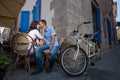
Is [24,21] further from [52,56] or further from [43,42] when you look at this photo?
[52,56]

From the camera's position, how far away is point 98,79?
4.11 m

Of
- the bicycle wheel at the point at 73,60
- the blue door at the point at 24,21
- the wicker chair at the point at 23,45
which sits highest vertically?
the blue door at the point at 24,21

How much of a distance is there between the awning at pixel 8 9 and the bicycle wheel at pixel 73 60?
8.94 ft

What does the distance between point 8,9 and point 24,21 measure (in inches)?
40.7

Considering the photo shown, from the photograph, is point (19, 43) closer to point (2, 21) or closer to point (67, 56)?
point (67, 56)

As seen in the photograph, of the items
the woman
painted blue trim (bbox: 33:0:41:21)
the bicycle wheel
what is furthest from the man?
painted blue trim (bbox: 33:0:41:21)

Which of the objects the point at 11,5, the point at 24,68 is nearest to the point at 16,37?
the point at 24,68

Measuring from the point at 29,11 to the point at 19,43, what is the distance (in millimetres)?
3214

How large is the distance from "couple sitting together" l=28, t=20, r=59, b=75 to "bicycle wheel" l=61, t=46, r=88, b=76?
308mm

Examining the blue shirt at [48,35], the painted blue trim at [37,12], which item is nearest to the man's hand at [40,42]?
the blue shirt at [48,35]

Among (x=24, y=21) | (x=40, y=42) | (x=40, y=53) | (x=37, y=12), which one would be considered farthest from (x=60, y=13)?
(x=40, y=53)

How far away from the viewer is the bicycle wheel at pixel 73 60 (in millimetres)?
3971

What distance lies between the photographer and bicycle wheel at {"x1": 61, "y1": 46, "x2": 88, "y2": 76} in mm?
3971

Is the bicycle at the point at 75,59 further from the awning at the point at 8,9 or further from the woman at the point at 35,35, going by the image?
the awning at the point at 8,9
